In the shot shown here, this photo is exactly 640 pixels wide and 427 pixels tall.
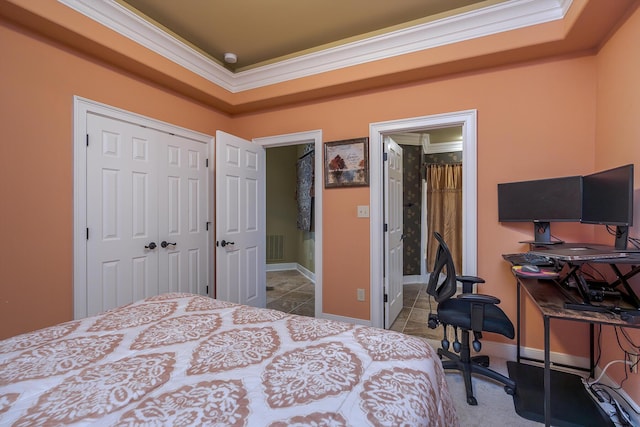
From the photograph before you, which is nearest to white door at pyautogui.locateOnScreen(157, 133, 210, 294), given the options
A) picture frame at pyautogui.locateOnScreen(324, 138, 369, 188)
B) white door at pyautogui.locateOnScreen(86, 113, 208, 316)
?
white door at pyautogui.locateOnScreen(86, 113, 208, 316)

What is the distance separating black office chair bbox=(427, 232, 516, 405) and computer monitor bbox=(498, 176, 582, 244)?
2.03 feet

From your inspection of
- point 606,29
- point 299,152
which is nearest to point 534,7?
point 606,29

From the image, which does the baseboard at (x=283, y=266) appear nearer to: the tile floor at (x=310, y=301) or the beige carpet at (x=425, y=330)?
the beige carpet at (x=425, y=330)

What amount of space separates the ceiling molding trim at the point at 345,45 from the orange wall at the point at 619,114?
1.43 ft

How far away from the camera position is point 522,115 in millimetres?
2324

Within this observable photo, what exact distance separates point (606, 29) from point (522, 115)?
0.65 m

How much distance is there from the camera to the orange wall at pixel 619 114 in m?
1.64

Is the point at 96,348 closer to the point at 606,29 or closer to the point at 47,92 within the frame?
the point at 47,92

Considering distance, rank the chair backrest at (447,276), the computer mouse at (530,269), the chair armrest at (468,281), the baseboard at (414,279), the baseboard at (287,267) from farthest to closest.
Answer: the baseboard at (287,267) < the baseboard at (414,279) < the chair armrest at (468,281) < the chair backrest at (447,276) < the computer mouse at (530,269)

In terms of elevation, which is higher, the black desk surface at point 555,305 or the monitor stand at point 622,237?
the monitor stand at point 622,237

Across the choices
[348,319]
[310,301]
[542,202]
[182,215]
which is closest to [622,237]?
[542,202]

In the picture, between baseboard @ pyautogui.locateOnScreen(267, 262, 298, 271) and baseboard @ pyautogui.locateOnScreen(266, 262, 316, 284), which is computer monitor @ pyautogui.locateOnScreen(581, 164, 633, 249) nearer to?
baseboard @ pyautogui.locateOnScreen(266, 262, 316, 284)

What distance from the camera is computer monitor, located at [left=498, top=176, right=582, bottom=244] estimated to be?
77.7 inches

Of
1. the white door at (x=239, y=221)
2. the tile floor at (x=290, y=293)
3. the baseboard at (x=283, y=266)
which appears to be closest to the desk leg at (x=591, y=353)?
the tile floor at (x=290, y=293)
